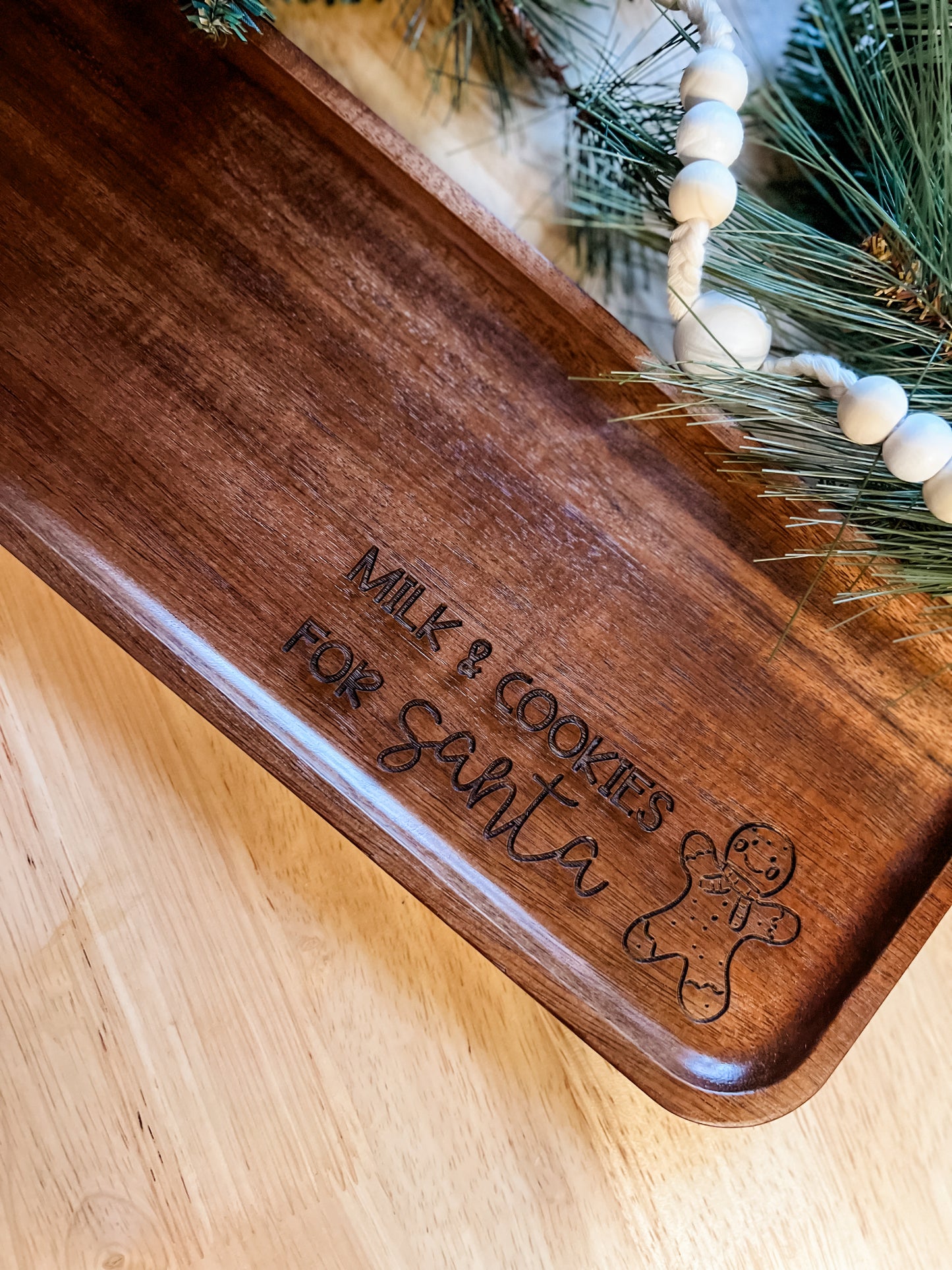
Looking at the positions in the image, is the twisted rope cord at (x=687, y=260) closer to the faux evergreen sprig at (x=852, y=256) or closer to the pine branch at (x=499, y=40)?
the faux evergreen sprig at (x=852, y=256)

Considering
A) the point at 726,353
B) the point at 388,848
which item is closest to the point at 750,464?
the point at 726,353

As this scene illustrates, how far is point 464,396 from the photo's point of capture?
425 millimetres

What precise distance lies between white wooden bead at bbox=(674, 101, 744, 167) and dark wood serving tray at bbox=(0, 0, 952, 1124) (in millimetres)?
73

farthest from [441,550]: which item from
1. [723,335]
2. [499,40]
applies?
[499,40]

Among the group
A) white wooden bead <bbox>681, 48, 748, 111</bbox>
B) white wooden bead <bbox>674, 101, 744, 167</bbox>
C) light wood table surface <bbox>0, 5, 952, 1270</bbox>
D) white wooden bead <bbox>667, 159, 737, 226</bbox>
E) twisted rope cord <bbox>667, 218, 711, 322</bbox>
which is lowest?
light wood table surface <bbox>0, 5, 952, 1270</bbox>

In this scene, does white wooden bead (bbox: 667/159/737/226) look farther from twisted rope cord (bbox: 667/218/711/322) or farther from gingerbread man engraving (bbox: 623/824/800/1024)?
gingerbread man engraving (bbox: 623/824/800/1024)

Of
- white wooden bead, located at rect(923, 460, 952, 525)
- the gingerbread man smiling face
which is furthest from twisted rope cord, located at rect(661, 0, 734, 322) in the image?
the gingerbread man smiling face

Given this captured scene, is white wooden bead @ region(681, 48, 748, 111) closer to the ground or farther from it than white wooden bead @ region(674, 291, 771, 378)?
farther from it

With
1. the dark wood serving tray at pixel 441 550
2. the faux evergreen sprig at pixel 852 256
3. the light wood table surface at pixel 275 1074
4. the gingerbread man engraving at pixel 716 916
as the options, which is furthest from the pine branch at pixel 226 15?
the gingerbread man engraving at pixel 716 916

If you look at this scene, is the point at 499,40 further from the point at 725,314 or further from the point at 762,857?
the point at 762,857

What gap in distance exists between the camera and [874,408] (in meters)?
0.36

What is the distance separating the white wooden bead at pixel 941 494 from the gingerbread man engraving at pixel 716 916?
150 millimetres

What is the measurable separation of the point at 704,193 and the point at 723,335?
5 cm

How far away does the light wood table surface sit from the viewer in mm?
404
